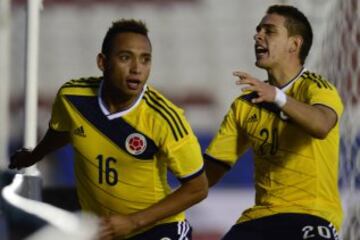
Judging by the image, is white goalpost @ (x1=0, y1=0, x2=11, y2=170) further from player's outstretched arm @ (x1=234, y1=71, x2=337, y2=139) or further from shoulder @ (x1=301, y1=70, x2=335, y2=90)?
player's outstretched arm @ (x1=234, y1=71, x2=337, y2=139)

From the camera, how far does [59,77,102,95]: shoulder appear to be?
3943 millimetres

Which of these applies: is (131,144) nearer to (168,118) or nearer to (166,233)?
(168,118)

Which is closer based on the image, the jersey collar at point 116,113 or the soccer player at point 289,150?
the jersey collar at point 116,113

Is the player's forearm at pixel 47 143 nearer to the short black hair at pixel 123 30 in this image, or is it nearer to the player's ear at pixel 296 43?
the short black hair at pixel 123 30

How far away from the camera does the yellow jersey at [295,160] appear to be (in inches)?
156

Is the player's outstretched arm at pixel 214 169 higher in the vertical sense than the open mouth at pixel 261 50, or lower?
lower

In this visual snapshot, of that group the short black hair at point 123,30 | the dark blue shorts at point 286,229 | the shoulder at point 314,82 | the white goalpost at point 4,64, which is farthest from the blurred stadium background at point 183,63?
the short black hair at point 123,30

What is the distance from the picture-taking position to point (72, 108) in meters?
3.93

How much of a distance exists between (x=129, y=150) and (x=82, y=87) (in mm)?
373

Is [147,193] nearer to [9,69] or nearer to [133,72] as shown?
[133,72]

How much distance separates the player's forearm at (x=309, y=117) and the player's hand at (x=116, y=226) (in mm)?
698

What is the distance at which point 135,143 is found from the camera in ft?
12.2

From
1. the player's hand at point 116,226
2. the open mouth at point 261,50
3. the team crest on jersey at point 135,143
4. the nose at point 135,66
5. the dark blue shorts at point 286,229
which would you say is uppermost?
the open mouth at point 261,50

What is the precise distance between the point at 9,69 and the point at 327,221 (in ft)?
7.58
